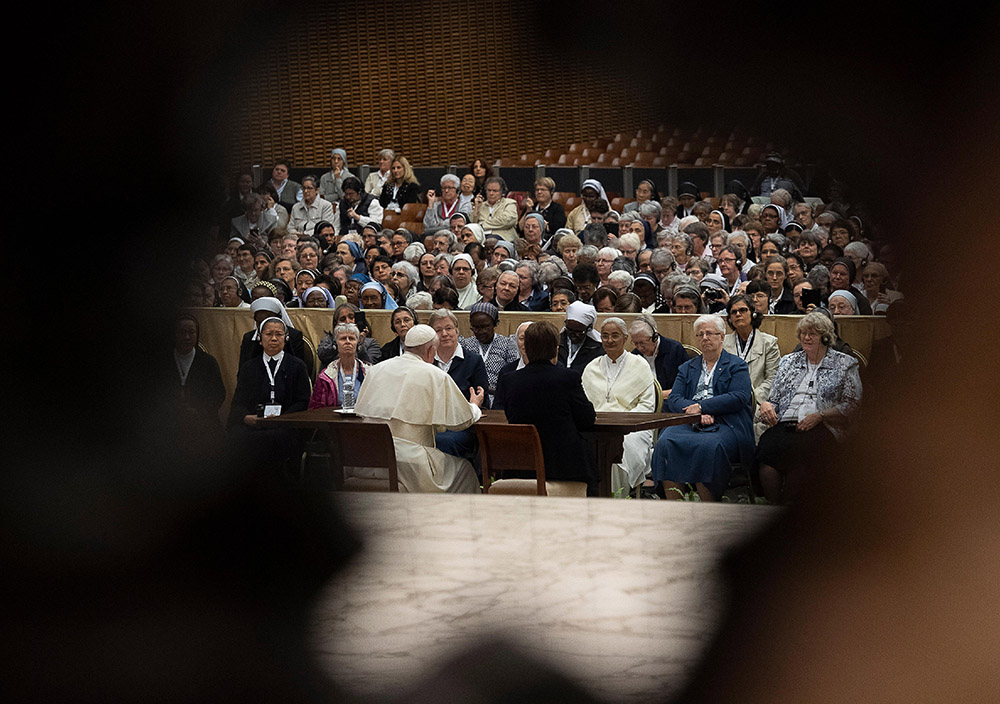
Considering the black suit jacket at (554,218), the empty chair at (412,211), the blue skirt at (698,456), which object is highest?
the empty chair at (412,211)

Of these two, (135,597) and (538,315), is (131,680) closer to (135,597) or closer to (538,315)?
(135,597)

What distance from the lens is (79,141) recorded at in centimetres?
75

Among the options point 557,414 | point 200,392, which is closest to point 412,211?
point 557,414

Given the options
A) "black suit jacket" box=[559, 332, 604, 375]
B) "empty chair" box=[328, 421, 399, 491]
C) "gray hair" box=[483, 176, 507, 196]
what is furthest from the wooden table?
"gray hair" box=[483, 176, 507, 196]

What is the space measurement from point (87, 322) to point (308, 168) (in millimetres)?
3583

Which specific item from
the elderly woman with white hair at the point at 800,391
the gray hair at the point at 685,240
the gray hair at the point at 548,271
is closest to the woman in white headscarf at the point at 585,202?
the gray hair at the point at 685,240

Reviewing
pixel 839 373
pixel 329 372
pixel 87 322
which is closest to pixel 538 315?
pixel 329 372

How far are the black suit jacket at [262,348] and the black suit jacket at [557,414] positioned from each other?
2.33 feet

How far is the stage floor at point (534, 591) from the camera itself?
649mm

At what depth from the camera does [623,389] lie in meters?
2.64

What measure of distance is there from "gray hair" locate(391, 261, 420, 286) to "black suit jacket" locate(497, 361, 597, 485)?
1.26 metres

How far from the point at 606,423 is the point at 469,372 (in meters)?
0.52

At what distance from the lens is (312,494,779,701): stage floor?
0.65 metres

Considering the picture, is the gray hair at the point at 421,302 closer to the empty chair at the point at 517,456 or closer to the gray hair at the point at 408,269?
the gray hair at the point at 408,269
